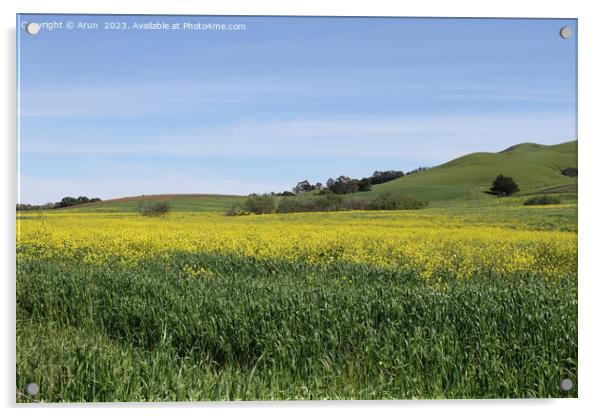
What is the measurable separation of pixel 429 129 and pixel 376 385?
1941 millimetres

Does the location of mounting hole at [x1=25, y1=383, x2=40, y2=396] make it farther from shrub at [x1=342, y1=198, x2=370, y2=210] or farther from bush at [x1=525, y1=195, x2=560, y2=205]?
bush at [x1=525, y1=195, x2=560, y2=205]

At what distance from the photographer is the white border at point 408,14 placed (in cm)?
450

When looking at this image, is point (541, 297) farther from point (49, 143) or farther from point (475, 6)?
point (49, 143)

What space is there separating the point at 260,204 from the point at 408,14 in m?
1.81

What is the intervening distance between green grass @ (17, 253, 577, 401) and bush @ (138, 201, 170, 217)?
1.83 feet

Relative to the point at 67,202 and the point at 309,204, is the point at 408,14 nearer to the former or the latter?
the point at 309,204

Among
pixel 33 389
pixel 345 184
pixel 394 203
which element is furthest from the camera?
pixel 394 203

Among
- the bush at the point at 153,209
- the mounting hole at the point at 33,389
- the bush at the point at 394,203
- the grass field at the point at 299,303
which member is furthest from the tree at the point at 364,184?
the mounting hole at the point at 33,389

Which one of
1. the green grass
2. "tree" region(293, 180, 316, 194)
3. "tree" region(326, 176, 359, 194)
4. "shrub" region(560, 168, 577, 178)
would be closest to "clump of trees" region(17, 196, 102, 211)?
the green grass

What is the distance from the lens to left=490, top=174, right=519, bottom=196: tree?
16.2 feet

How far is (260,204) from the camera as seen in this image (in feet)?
16.3

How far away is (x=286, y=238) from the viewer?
516cm

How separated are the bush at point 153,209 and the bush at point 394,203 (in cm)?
158

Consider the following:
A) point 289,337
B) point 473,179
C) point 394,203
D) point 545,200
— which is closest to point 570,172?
point 545,200
